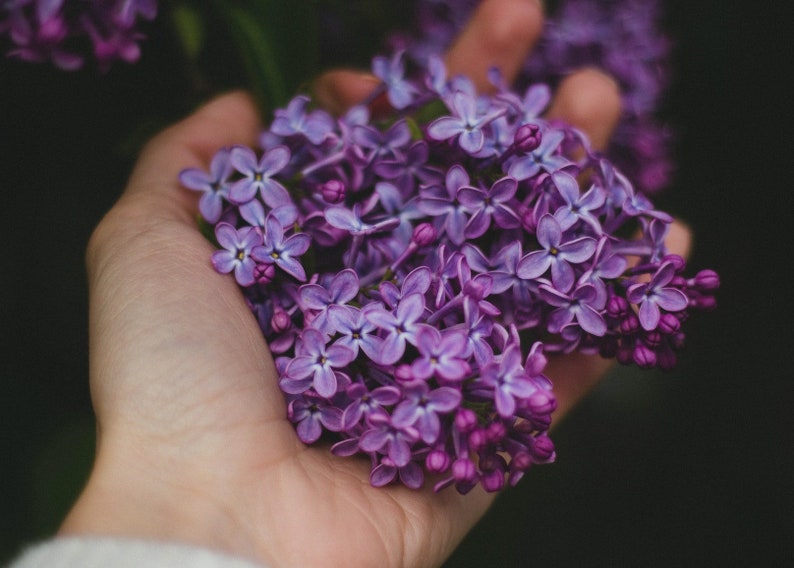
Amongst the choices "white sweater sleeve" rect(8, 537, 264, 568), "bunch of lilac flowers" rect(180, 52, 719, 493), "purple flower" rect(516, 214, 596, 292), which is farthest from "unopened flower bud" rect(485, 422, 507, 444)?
"white sweater sleeve" rect(8, 537, 264, 568)

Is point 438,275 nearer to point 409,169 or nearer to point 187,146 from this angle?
point 409,169

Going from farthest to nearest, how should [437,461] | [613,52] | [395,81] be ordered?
[613,52]
[395,81]
[437,461]

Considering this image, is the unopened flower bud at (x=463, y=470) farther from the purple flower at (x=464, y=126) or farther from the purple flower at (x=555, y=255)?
the purple flower at (x=464, y=126)

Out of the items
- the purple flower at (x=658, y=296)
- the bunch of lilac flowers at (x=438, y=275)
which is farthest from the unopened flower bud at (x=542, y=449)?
the purple flower at (x=658, y=296)

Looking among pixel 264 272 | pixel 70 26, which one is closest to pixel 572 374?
pixel 264 272

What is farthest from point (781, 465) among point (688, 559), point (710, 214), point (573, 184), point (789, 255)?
point (573, 184)

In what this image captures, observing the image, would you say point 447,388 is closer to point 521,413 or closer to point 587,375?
point 521,413
